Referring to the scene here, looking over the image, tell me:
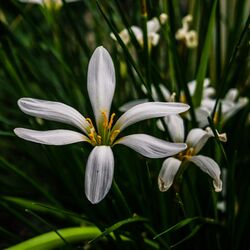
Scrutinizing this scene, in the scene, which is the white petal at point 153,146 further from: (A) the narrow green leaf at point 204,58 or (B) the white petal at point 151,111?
(A) the narrow green leaf at point 204,58

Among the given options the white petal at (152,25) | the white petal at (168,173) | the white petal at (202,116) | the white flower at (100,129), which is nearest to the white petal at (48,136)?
the white flower at (100,129)

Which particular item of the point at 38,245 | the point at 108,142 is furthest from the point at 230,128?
the point at 38,245

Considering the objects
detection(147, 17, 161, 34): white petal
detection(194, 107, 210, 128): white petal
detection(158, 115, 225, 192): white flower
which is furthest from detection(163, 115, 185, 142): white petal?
detection(147, 17, 161, 34): white petal

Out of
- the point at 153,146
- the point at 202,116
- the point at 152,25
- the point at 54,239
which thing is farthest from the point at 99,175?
the point at 152,25

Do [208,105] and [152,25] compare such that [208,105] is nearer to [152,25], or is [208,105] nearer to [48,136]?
[152,25]

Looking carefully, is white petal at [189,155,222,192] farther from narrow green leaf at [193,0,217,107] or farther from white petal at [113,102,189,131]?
narrow green leaf at [193,0,217,107]

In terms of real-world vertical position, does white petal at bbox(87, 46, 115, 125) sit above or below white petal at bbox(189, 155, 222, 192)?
above

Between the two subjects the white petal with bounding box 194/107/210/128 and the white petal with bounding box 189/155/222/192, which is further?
the white petal with bounding box 194/107/210/128
